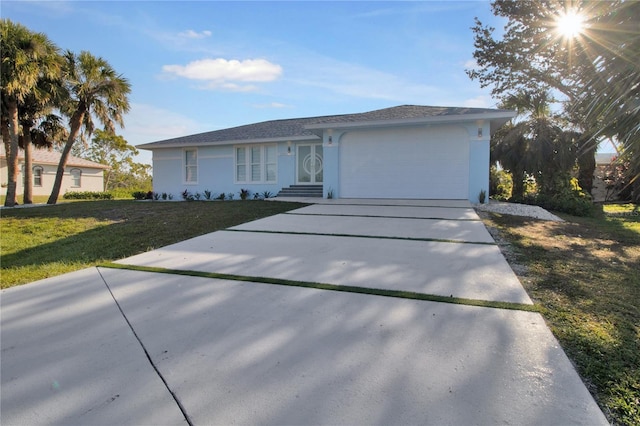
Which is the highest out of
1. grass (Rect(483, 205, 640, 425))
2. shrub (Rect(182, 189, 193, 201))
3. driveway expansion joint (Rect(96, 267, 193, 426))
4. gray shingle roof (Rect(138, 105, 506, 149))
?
gray shingle roof (Rect(138, 105, 506, 149))

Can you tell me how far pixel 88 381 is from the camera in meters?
2.16

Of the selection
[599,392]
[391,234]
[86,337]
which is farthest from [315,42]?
[599,392]

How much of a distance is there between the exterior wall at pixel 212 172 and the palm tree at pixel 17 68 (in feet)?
18.9

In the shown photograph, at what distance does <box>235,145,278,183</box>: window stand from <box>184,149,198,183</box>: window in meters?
2.60

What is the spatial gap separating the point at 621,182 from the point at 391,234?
20.6 metres

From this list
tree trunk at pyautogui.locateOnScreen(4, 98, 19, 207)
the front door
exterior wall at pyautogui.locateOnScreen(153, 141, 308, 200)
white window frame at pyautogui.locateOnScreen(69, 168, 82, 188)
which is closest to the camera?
tree trunk at pyautogui.locateOnScreen(4, 98, 19, 207)

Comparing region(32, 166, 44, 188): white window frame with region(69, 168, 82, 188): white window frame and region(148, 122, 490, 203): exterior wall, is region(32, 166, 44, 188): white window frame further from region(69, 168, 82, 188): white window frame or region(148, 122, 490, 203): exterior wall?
region(148, 122, 490, 203): exterior wall

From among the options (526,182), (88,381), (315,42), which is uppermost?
(315,42)

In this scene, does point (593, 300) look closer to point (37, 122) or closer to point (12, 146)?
point (12, 146)

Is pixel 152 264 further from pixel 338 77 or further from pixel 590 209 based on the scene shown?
pixel 590 209

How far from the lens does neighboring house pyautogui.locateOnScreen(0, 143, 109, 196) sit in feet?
78.4

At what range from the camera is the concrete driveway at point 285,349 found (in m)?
1.85

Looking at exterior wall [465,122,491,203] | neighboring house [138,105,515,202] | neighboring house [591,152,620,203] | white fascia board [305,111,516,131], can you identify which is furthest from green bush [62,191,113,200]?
neighboring house [591,152,620,203]

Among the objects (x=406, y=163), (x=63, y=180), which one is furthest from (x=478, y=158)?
(x=63, y=180)
